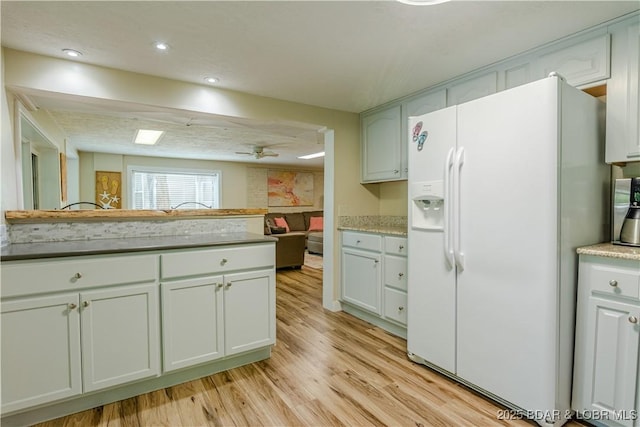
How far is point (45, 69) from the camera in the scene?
7.12 feet

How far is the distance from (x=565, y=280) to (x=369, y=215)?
217cm

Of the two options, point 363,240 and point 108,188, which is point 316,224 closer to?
point 108,188

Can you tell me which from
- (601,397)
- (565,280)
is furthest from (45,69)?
(601,397)

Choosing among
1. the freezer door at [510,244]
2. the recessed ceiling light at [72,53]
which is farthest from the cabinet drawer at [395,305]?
the recessed ceiling light at [72,53]

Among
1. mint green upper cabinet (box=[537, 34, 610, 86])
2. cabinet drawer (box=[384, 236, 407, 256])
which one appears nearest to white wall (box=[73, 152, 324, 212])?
cabinet drawer (box=[384, 236, 407, 256])

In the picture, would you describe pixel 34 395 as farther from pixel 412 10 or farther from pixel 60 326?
pixel 412 10

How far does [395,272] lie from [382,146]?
1293 mm

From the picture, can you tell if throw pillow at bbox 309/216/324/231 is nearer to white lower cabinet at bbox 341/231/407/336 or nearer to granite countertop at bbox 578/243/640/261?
white lower cabinet at bbox 341/231/407/336

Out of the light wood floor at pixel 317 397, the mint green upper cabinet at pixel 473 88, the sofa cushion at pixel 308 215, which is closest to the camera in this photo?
the light wood floor at pixel 317 397

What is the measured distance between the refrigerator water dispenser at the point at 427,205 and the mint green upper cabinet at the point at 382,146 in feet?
2.83

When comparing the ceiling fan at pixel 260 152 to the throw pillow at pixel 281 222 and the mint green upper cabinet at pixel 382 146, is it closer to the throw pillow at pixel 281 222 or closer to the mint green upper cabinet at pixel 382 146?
the throw pillow at pixel 281 222

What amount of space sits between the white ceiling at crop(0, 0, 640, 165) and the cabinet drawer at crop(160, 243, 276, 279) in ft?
4.32

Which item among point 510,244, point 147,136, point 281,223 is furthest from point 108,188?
point 510,244

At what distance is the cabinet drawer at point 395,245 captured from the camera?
2746mm
